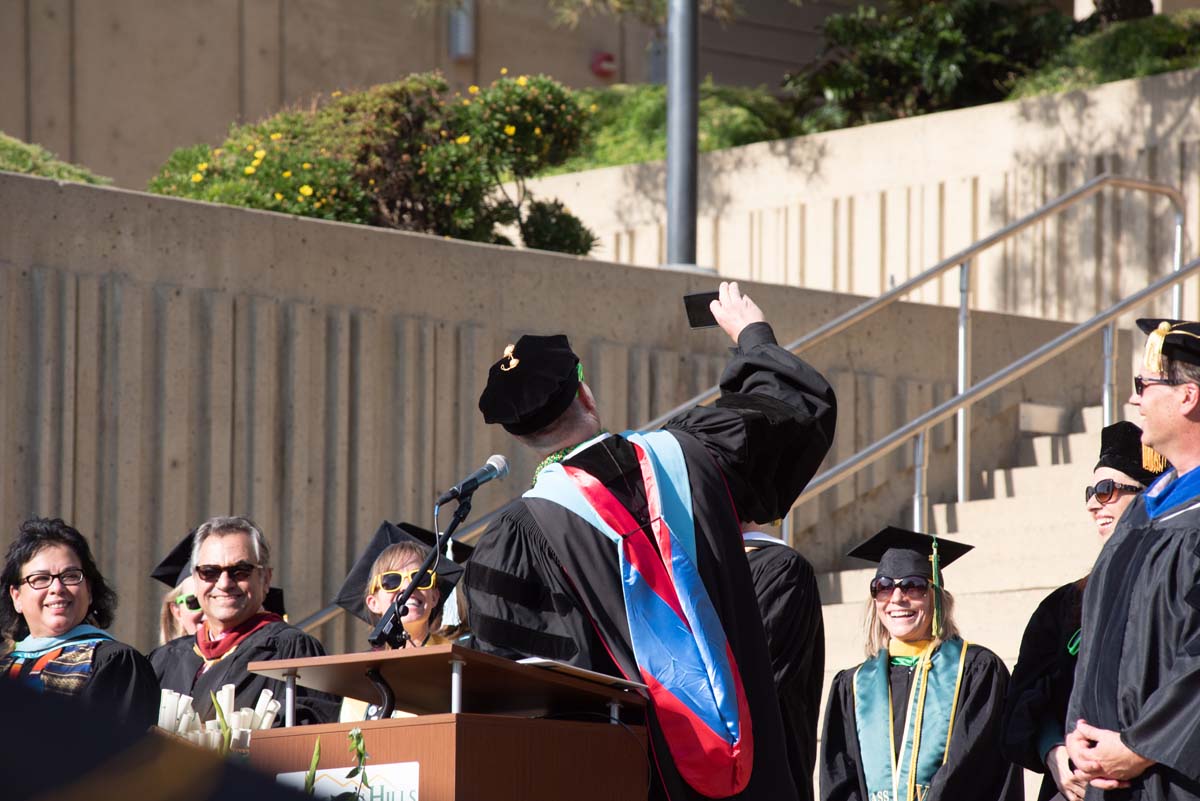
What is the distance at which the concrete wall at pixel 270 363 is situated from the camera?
280 inches

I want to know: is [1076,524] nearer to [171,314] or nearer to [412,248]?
[412,248]

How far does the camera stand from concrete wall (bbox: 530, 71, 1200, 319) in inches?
421

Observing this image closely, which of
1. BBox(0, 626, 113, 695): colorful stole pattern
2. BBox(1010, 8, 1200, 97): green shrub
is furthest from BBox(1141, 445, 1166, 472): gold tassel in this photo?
BBox(1010, 8, 1200, 97): green shrub

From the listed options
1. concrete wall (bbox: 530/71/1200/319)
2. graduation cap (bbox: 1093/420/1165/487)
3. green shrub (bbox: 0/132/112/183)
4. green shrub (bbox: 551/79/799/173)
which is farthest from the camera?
green shrub (bbox: 551/79/799/173)

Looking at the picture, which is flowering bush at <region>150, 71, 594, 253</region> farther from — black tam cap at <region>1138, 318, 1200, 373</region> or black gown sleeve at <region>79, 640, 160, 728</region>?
black tam cap at <region>1138, 318, 1200, 373</region>

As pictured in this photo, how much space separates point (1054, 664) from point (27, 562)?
268 centimetres

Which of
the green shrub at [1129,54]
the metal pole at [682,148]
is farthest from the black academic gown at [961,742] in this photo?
the green shrub at [1129,54]

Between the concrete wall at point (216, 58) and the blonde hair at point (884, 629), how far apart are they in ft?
28.7

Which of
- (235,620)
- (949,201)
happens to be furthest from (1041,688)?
(949,201)

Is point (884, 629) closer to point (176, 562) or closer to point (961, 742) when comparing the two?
point (961, 742)

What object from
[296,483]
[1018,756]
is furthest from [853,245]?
[1018,756]

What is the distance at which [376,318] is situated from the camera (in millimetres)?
7969

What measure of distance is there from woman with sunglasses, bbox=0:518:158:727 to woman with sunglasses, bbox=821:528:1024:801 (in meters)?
2.23

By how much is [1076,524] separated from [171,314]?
386 centimetres
